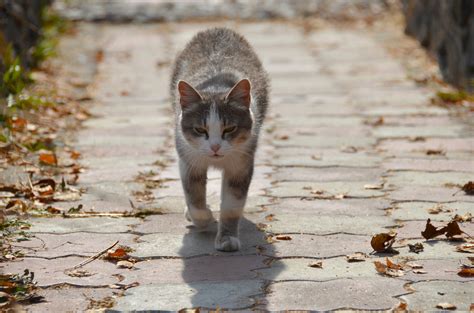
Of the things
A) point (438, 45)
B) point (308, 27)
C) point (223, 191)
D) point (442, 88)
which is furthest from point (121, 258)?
point (308, 27)

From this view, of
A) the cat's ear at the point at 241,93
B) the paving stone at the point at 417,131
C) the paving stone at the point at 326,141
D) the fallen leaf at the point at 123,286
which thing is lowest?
the fallen leaf at the point at 123,286

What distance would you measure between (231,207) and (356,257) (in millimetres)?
776

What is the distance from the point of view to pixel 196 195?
196 inches

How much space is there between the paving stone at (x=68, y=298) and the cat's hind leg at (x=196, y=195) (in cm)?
104

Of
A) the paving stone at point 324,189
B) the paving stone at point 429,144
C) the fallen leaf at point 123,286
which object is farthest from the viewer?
the paving stone at point 429,144

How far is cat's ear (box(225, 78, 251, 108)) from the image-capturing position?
4.87m

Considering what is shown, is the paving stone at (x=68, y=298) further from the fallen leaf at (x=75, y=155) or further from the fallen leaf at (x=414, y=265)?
the fallen leaf at (x=75, y=155)

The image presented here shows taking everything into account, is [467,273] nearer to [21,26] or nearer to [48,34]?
[21,26]

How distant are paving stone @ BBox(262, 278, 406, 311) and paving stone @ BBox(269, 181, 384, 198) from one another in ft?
4.86

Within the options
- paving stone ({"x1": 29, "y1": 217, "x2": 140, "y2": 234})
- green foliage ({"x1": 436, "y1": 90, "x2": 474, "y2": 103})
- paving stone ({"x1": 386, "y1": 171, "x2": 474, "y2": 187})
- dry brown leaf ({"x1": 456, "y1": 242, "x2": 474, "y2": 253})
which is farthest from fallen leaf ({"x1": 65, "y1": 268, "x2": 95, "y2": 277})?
green foliage ({"x1": 436, "y1": 90, "x2": 474, "y2": 103})

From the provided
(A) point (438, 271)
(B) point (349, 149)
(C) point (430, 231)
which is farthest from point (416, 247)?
(B) point (349, 149)

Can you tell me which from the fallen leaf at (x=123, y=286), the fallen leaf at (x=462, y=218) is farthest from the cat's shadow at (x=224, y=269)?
the fallen leaf at (x=462, y=218)

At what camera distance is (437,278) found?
4.12 metres

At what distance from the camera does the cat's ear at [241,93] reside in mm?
4866
